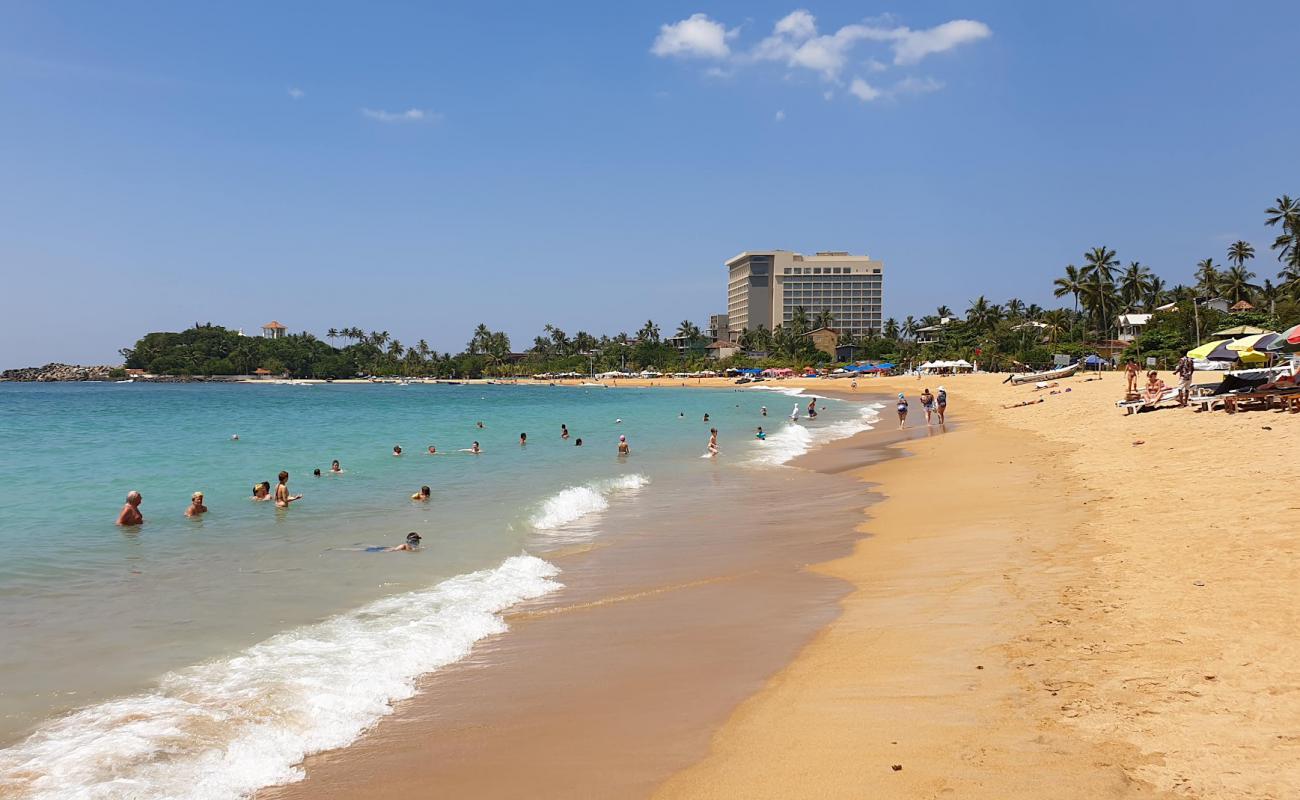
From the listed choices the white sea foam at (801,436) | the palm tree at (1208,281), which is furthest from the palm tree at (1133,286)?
the white sea foam at (801,436)

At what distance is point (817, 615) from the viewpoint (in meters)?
8.11

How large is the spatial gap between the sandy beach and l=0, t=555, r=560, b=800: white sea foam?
396 millimetres

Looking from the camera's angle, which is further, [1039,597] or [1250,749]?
[1039,597]

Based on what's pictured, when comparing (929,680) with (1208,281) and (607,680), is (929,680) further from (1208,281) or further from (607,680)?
(1208,281)

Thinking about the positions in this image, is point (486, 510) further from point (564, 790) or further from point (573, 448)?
point (573, 448)

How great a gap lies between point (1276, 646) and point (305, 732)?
712 centimetres

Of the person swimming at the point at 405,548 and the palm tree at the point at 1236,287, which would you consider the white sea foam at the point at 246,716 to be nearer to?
the person swimming at the point at 405,548

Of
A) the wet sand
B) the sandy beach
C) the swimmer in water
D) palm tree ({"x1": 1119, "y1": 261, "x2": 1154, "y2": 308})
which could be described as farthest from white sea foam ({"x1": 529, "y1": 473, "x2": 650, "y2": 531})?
palm tree ({"x1": 1119, "y1": 261, "x2": 1154, "y2": 308})

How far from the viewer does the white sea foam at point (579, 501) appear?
15141mm

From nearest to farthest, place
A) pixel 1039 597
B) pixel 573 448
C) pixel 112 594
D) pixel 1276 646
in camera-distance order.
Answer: pixel 1276 646, pixel 1039 597, pixel 112 594, pixel 573 448

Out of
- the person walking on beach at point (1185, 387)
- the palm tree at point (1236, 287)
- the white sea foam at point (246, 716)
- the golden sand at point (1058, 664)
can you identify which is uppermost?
the palm tree at point (1236, 287)

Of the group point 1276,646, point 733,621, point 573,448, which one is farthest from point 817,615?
point 573,448

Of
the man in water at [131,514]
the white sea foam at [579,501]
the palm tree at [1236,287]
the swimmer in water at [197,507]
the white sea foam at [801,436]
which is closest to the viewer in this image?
the man in water at [131,514]

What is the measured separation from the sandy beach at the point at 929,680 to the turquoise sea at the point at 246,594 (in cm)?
79
